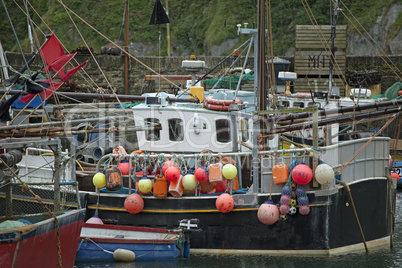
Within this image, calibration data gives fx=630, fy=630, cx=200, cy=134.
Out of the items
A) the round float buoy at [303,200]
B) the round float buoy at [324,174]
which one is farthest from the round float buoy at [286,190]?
the round float buoy at [324,174]

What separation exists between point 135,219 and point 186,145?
86.2 inches

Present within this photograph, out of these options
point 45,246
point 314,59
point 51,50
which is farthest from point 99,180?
point 314,59

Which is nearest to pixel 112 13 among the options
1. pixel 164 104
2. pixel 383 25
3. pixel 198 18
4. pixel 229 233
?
pixel 198 18

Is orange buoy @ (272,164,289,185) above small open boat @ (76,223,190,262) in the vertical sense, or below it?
above

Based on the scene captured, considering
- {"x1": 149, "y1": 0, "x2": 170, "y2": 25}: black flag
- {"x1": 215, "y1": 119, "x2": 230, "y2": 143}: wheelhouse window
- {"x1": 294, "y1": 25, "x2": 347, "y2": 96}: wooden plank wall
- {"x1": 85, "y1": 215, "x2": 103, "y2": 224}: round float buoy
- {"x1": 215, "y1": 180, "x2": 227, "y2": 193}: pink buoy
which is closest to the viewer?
{"x1": 215, "y1": 180, "x2": 227, "y2": 193}: pink buoy

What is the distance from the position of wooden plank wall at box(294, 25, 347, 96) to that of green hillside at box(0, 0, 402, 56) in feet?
11.0

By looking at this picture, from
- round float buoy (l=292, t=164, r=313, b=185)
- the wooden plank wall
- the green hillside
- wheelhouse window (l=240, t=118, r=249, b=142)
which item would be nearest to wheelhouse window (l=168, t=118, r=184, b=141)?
wheelhouse window (l=240, t=118, r=249, b=142)

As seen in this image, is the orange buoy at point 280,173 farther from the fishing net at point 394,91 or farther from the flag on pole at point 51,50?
the fishing net at point 394,91

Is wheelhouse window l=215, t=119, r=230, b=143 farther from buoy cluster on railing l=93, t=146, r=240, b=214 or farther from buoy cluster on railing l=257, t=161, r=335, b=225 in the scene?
buoy cluster on railing l=257, t=161, r=335, b=225

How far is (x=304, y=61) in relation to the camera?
28.0 m

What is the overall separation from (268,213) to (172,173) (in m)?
2.13

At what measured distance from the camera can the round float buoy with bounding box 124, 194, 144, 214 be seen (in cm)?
1338

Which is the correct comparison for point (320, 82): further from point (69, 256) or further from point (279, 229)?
point (69, 256)

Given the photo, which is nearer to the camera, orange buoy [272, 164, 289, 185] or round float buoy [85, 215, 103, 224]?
orange buoy [272, 164, 289, 185]
